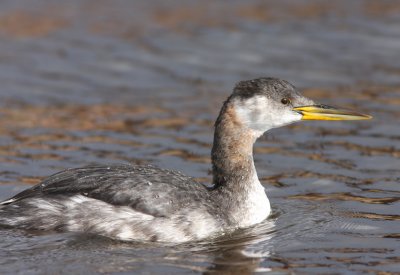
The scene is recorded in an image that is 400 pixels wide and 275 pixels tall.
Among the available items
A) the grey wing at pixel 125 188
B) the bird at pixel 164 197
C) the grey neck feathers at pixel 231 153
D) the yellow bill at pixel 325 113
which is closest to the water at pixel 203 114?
the bird at pixel 164 197

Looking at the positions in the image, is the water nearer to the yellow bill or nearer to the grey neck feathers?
the grey neck feathers

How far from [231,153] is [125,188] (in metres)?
1.29

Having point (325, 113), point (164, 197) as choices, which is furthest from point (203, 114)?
point (164, 197)

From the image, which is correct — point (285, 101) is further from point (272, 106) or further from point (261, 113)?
point (261, 113)

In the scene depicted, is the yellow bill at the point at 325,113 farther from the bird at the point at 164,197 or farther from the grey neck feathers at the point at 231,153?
the grey neck feathers at the point at 231,153

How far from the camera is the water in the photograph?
8500mm

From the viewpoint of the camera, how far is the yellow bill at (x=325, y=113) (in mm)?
9867

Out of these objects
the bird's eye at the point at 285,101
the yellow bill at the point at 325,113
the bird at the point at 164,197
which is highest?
the bird's eye at the point at 285,101

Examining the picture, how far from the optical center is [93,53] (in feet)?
51.7

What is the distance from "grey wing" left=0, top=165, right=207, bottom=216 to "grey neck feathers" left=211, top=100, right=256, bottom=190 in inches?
21.4

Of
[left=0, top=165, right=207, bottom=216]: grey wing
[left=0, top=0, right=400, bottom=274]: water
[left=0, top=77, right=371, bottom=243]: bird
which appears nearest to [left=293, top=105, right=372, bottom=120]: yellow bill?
[left=0, top=77, right=371, bottom=243]: bird

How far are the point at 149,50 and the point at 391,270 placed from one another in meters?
8.65

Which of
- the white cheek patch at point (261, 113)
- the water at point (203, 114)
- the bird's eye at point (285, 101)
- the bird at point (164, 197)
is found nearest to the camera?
the water at point (203, 114)

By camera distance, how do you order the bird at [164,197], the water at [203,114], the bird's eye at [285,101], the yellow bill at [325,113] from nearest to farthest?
the water at [203,114], the bird at [164,197], the bird's eye at [285,101], the yellow bill at [325,113]
